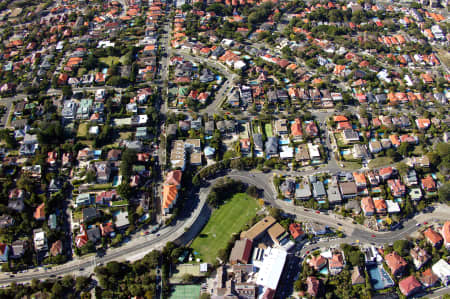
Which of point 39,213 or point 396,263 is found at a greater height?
point 39,213

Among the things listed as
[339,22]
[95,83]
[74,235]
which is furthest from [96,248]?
[339,22]

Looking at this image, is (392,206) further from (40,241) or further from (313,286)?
(40,241)

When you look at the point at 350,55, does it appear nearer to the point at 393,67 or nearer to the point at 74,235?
the point at 393,67

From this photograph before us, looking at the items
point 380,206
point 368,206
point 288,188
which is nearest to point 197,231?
point 288,188

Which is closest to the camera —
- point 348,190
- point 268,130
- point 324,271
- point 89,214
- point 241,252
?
point 324,271

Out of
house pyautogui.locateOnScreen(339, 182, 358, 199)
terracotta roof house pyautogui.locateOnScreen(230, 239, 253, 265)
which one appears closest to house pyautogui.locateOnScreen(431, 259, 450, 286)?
house pyautogui.locateOnScreen(339, 182, 358, 199)

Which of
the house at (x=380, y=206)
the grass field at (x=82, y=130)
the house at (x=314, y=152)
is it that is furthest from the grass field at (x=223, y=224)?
the grass field at (x=82, y=130)

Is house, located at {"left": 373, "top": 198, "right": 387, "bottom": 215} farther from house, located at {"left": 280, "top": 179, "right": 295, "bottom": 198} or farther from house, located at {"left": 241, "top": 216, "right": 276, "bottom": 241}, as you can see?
house, located at {"left": 241, "top": 216, "right": 276, "bottom": 241}
